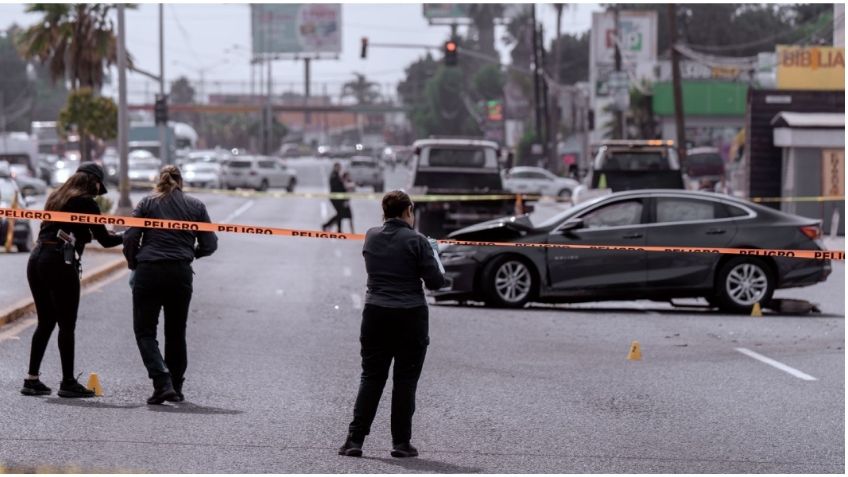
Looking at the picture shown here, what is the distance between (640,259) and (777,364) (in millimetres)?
4791

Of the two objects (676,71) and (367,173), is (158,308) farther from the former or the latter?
(367,173)

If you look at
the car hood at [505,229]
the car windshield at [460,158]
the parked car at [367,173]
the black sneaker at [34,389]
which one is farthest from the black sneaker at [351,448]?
the parked car at [367,173]

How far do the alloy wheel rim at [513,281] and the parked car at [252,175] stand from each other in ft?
159

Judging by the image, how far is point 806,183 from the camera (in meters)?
39.3

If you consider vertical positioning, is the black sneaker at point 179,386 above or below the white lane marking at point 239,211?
above

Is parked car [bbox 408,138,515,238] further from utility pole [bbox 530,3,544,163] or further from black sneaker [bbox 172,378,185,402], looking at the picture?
utility pole [bbox 530,3,544,163]

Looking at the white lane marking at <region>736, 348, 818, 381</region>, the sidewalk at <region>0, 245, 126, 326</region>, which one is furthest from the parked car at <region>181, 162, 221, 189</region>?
the white lane marking at <region>736, 348, 818, 381</region>

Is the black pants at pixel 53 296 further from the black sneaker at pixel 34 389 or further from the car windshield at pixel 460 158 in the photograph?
the car windshield at pixel 460 158

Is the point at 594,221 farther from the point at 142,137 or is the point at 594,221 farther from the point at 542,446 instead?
the point at 142,137

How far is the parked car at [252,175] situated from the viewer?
66688mm

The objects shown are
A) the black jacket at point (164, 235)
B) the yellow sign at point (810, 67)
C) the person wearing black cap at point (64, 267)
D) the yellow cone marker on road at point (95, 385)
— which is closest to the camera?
the black jacket at point (164, 235)

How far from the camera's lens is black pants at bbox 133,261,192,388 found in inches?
433

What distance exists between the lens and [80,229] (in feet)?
36.9

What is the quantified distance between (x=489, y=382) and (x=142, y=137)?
331ft
